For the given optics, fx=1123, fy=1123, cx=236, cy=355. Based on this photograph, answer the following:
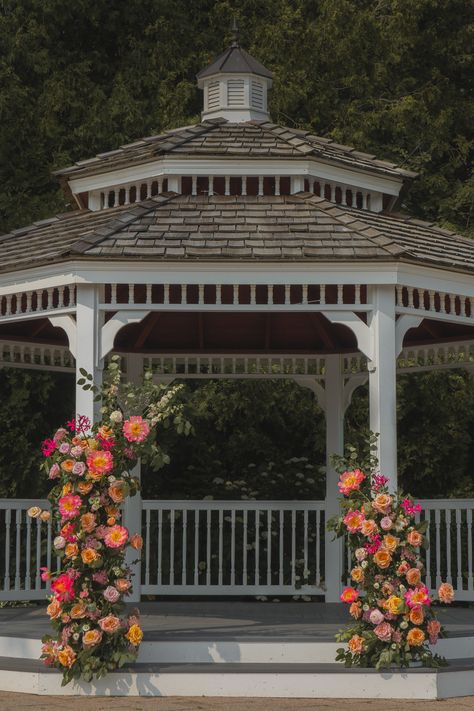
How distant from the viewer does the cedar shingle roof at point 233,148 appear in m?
11.6

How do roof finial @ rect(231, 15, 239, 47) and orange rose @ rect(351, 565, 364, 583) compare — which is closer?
orange rose @ rect(351, 565, 364, 583)

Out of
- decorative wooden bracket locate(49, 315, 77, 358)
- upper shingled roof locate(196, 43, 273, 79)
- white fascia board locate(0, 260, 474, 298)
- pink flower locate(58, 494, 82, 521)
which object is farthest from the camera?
upper shingled roof locate(196, 43, 273, 79)

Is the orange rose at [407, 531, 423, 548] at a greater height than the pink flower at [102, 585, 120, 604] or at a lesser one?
greater

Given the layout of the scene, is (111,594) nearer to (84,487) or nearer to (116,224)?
(84,487)

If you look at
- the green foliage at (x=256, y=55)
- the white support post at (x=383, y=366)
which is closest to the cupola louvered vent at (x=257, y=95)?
the white support post at (x=383, y=366)

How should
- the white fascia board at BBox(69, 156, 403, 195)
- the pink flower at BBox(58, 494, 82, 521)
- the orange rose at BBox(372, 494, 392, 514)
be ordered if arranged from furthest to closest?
1. the white fascia board at BBox(69, 156, 403, 195)
2. the orange rose at BBox(372, 494, 392, 514)
3. the pink flower at BBox(58, 494, 82, 521)

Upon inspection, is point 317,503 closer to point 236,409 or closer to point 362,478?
point 362,478

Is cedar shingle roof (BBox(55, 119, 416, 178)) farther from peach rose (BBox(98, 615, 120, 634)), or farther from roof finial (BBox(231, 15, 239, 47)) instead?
peach rose (BBox(98, 615, 120, 634))

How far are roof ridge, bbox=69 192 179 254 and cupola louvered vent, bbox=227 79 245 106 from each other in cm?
271

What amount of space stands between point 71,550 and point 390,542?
2.48m

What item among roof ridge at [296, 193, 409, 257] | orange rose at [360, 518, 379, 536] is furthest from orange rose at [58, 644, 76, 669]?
roof ridge at [296, 193, 409, 257]

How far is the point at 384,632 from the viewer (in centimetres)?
870

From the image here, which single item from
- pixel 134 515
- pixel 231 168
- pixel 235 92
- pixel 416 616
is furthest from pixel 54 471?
pixel 235 92

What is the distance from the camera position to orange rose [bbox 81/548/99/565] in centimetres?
862
